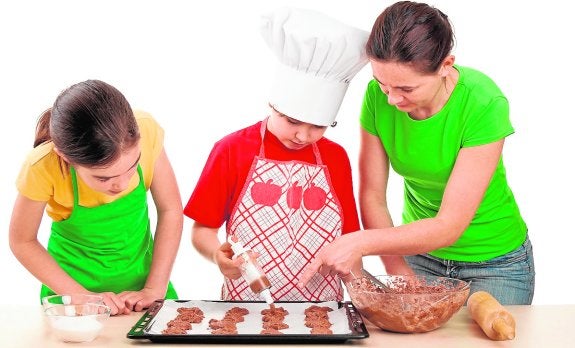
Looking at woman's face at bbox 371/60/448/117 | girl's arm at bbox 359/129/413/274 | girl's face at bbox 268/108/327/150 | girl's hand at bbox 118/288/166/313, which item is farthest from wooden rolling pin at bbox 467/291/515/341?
girl's hand at bbox 118/288/166/313

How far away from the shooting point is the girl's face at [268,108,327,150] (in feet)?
8.02

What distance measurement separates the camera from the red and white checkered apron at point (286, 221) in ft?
8.36

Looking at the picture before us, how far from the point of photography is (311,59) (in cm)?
242

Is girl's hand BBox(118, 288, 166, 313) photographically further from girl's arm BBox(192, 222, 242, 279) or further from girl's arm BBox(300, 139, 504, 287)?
girl's arm BBox(300, 139, 504, 287)

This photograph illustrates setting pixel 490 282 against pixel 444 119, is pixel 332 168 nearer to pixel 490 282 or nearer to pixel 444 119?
pixel 444 119

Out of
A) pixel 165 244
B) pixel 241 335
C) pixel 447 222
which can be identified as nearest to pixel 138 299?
pixel 165 244

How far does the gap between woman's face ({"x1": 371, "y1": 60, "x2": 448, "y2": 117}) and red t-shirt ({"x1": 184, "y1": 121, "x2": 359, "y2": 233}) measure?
1.11 feet

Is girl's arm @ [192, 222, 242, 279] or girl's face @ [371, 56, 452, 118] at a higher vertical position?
girl's face @ [371, 56, 452, 118]

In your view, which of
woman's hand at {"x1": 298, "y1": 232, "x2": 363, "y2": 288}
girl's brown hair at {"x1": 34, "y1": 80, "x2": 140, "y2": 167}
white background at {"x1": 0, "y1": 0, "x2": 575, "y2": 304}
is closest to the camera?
girl's brown hair at {"x1": 34, "y1": 80, "x2": 140, "y2": 167}

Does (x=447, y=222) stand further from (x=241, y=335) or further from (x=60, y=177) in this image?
(x=60, y=177)

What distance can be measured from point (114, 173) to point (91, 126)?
0.42 ft

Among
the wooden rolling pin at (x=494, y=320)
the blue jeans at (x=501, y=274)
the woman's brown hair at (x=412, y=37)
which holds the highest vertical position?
the woman's brown hair at (x=412, y=37)

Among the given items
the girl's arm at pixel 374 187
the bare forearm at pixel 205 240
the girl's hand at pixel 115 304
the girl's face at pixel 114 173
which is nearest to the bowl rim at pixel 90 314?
the girl's hand at pixel 115 304

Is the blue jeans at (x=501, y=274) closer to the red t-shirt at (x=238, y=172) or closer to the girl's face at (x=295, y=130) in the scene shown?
the red t-shirt at (x=238, y=172)
